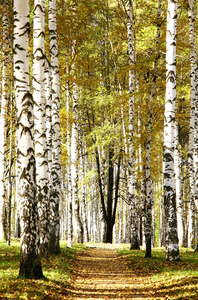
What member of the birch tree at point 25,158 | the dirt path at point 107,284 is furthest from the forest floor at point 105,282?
the birch tree at point 25,158

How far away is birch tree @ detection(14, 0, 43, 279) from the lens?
6152 millimetres

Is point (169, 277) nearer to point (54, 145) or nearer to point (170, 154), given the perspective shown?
point (170, 154)

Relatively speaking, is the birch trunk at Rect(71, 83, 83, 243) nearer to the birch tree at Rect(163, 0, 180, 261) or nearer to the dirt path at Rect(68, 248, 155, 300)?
the dirt path at Rect(68, 248, 155, 300)

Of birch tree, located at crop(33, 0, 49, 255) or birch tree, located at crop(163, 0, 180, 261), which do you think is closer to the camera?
birch tree, located at crop(33, 0, 49, 255)

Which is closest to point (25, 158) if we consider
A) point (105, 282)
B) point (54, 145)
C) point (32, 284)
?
point (32, 284)

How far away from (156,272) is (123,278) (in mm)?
899

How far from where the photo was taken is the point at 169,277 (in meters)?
7.18

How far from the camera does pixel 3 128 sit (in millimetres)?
16125

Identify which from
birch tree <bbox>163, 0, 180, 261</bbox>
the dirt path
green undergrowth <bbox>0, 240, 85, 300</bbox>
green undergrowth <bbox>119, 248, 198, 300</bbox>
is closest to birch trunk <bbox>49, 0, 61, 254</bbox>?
the dirt path

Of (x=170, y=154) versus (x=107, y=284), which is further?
(x=170, y=154)

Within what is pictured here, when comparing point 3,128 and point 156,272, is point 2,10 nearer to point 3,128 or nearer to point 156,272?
point 3,128

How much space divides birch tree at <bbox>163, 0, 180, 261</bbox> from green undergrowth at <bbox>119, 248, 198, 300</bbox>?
61 centimetres

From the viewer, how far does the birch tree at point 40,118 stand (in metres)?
8.19

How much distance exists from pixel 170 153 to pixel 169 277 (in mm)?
3779
